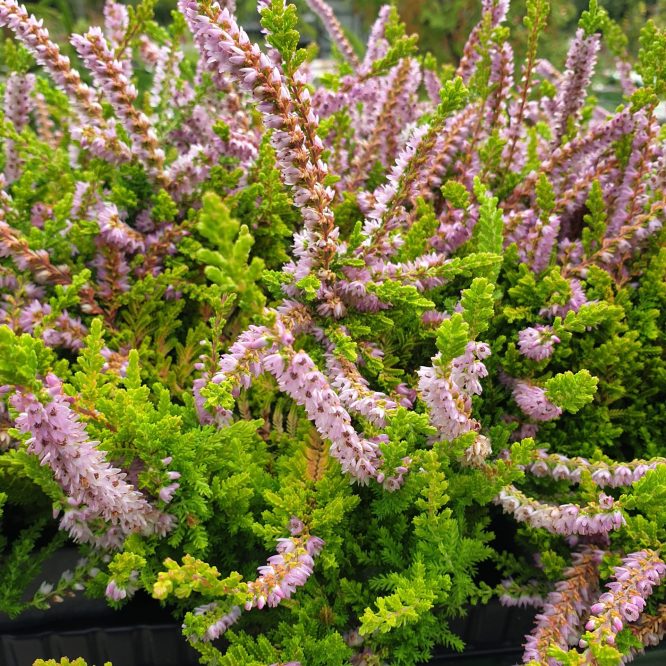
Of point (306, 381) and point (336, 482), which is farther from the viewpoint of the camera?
point (336, 482)

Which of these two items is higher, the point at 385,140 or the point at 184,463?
the point at 385,140

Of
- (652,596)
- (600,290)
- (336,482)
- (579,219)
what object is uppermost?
(579,219)

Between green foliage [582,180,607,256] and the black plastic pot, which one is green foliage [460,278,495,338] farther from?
the black plastic pot

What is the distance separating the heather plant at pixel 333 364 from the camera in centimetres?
86

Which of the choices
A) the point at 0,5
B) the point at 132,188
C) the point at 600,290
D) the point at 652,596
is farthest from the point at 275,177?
the point at 652,596

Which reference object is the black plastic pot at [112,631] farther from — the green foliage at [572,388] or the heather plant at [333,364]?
the green foliage at [572,388]

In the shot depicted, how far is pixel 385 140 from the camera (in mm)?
1531

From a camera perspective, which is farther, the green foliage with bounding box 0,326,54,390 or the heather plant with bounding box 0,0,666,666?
the heather plant with bounding box 0,0,666,666

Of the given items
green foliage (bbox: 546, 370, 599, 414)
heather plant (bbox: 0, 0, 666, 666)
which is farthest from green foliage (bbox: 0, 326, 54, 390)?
green foliage (bbox: 546, 370, 599, 414)

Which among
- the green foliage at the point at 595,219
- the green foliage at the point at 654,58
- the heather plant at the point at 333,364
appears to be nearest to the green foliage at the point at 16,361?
the heather plant at the point at 333,364

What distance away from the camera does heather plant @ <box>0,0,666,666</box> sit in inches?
33.7

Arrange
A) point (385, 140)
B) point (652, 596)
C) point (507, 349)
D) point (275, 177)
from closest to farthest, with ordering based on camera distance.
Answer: point (652, 596), point (507, 349), point (275, 177), point (385, 140)

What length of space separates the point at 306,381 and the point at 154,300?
0.57 m

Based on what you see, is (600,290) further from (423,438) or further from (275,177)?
(275,177)
